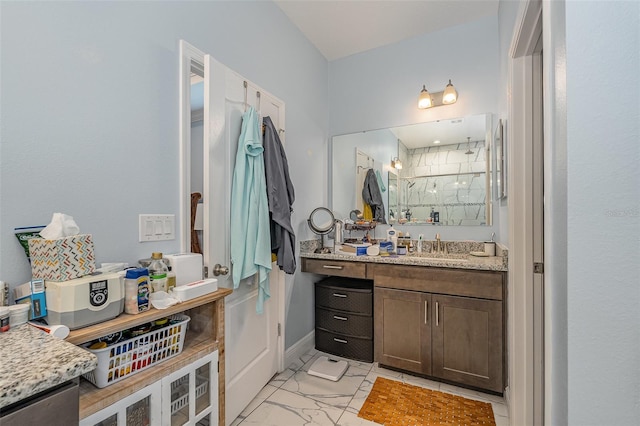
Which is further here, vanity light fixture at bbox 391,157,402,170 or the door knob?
vanity light fixture at bbox 391,157,402,170

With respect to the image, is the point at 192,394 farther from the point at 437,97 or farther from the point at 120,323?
the point at 437,97

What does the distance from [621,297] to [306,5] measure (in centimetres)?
251

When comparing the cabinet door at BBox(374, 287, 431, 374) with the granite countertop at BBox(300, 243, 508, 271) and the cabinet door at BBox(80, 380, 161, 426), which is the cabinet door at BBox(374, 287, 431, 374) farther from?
the cabinet door at BBox(80, 380, 161, 426)

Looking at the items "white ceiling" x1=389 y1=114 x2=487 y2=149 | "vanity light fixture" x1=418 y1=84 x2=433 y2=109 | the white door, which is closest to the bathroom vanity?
the white door

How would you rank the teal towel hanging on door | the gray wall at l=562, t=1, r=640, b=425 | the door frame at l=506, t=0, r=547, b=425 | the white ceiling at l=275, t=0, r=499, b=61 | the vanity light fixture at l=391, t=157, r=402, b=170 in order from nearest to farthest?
the gray wall at l=562, t=1, r=640, b=425
the door frame at l=506, t=0, r=547, b=425
the teal towel hanging on door
the white ceiling at l=275, t=0, r=499, b=61
the vanity light fixture at l=391, t=157, r=402, b=170

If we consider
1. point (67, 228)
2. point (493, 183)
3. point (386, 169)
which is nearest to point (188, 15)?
point (67, 228)

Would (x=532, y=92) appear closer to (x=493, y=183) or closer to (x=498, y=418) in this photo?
(x=493, y=183)

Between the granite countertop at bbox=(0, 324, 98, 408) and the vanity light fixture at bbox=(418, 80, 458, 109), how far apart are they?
2.72 meters

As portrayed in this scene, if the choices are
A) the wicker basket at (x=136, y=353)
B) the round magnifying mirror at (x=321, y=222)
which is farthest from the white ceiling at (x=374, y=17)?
the wicker basket at (x=136, y=353)

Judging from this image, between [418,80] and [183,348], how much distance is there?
2.73 metres

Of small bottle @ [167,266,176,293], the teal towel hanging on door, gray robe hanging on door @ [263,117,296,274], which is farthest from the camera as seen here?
gray robe hanging on door @ [263,117,296,274]

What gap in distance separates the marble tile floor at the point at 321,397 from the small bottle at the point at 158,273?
105 centimetres

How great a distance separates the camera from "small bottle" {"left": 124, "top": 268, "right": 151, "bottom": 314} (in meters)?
0.99

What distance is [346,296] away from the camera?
2.33 m
